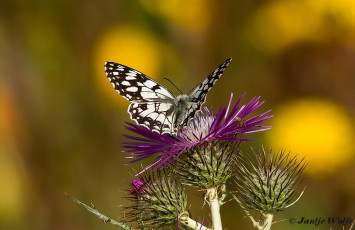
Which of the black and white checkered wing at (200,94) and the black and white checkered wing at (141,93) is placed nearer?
the black and white checkered wing at (200,94)

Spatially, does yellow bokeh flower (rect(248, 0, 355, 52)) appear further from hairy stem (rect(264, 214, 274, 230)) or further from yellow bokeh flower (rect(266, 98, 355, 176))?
hairy stem (rect(264, 214, 274, 230))

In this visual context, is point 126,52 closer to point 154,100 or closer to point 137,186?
point 154,100

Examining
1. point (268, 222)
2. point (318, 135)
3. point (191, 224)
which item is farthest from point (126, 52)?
point (268, 222)

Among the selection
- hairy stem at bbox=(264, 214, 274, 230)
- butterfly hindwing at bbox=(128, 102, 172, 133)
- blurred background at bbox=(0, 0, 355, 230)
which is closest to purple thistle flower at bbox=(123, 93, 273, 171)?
butterfly hindwing at bbox=(128, 102, 172, 133)

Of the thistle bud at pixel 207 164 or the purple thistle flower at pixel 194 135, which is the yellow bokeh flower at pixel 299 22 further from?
the thistle bud at pixel 207 164

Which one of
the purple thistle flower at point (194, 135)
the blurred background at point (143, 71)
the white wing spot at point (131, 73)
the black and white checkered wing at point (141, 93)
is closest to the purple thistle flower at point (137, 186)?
the purple thistle flower at point (194, 135)

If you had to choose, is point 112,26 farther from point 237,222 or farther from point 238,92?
point 237,222

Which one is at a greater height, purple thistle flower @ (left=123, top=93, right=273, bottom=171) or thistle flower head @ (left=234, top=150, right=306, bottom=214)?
purple thistle flower @ (left=123, top=93, right=273, bottom=171)
